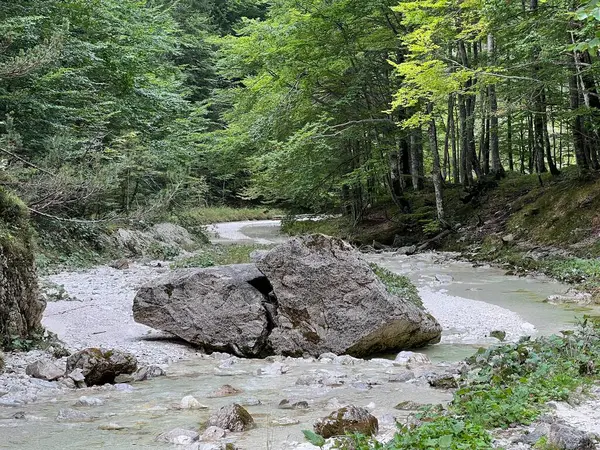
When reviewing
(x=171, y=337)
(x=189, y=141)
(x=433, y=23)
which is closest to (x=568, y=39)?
(x=433, y=23)

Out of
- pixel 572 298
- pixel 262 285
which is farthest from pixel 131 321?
pixel 572 298

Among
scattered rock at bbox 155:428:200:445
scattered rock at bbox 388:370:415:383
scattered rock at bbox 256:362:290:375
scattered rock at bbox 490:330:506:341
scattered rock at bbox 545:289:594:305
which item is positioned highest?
scattered rock at bbox 155:428:200:445

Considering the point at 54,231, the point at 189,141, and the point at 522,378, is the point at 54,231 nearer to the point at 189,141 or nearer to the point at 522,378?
the point at 189,141

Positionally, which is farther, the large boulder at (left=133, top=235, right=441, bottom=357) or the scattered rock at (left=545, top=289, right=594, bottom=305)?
the scattered rock at (left=545, top=289, right=594, bottom=305)

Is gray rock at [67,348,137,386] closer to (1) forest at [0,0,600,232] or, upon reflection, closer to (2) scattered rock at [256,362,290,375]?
(2) scattered rock at [256,362,290,375]

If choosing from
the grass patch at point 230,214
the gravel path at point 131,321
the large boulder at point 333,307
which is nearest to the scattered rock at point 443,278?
the gravel path at point 131,321

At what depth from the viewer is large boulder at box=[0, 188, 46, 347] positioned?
6.54 metres

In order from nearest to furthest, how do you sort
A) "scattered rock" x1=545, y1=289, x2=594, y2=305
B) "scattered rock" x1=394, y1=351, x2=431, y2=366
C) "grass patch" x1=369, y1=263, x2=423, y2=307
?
"scattered rock" x1=394, y1=351, x2=431, y2=366, "grass patch" x1=369, y1=263, x2=423, y2=307, "scattered rock" x1=545, y1=289, x2=594, y2=305

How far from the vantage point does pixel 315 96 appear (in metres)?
22.6

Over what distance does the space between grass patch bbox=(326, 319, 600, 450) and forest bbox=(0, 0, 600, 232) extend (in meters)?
6.86

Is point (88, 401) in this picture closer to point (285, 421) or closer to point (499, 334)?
point (285, 421)

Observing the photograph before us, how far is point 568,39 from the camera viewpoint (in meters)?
14.3

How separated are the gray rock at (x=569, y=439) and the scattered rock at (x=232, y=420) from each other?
6.59 ft

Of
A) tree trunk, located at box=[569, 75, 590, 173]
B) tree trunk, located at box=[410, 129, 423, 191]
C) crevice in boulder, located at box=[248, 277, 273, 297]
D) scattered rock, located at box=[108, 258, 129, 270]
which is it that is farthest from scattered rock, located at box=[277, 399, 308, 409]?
tree trunk, located at box=[410, 129, 423, 191]
